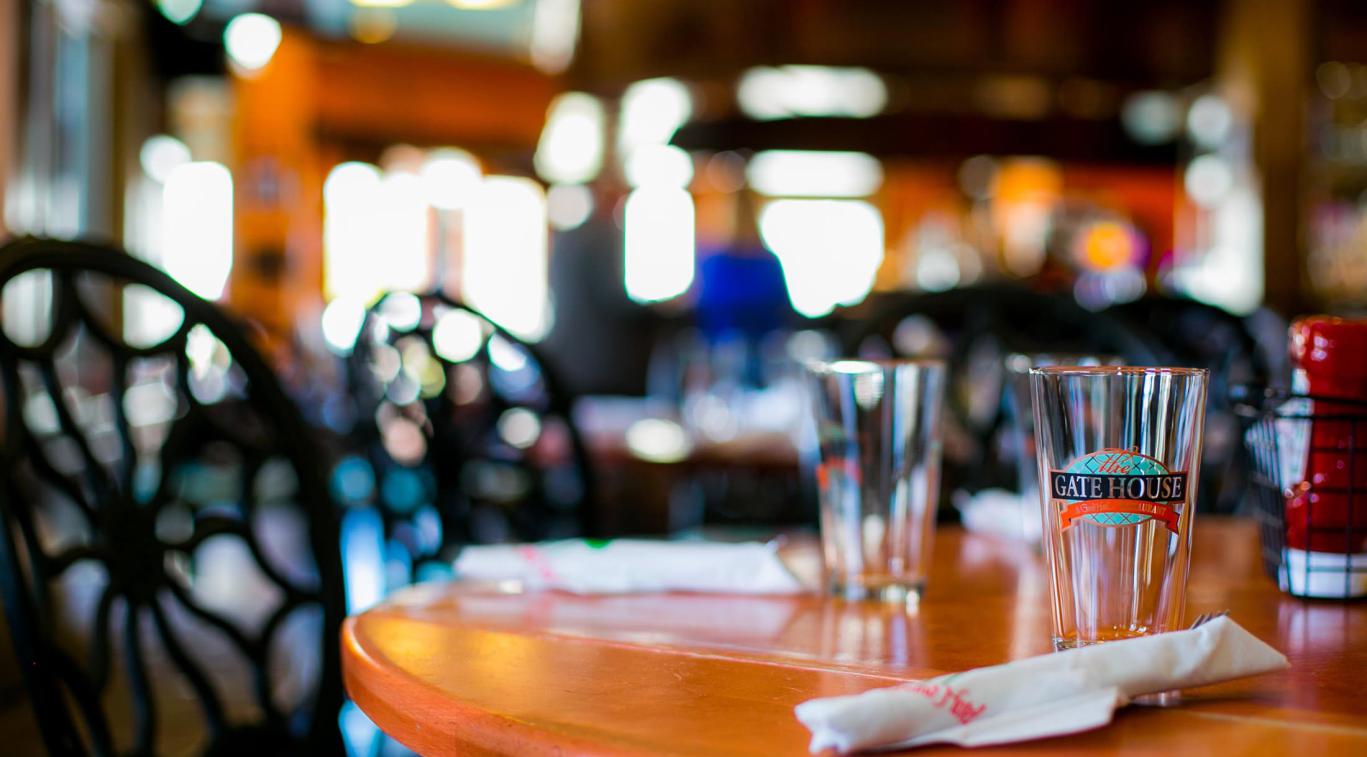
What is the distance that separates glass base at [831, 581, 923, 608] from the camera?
868 millimetres

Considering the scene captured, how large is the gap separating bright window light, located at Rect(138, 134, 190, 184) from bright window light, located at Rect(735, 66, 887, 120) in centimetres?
316

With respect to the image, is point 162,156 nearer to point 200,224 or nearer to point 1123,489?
point 200,224

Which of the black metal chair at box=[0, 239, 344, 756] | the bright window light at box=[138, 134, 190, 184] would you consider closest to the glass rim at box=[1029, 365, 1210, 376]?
the black metal chair at box=[0, 239, 344, 756]

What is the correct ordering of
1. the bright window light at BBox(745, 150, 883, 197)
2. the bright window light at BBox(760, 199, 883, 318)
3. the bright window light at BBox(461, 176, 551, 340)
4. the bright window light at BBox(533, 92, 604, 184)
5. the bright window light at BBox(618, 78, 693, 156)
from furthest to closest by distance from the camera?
the bright window light at BBox(760, 199, 883, 318) → the bright window light at BBox(745, 150, 883, 197) → the bright window light at BBox(461, 176, 551, 340) → the bright window light at BBox(533, 92, 604, 184) → the bright window light at BBox(618, 78, 693, 156)

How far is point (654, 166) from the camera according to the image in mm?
6852

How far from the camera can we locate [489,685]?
0.64 m

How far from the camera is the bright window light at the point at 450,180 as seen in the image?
9.34 m

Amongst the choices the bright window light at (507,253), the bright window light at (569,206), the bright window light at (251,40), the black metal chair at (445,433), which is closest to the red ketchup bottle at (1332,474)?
the black metal chair at (445,433)

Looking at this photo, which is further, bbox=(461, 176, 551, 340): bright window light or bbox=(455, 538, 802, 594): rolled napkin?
bbox=(461, 176, 551, 340): bright window light

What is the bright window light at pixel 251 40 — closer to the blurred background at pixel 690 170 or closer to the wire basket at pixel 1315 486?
the blurred background at pixel 690 170

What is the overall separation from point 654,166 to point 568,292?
1.42m

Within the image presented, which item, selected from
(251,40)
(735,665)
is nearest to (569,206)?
(251,40)

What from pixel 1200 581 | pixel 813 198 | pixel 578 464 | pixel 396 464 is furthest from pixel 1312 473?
pixel 813 198

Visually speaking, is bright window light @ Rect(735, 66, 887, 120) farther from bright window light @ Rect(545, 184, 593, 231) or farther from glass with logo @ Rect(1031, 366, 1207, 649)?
glass with logo @ Rect(1031, 366, 1207, 649)
